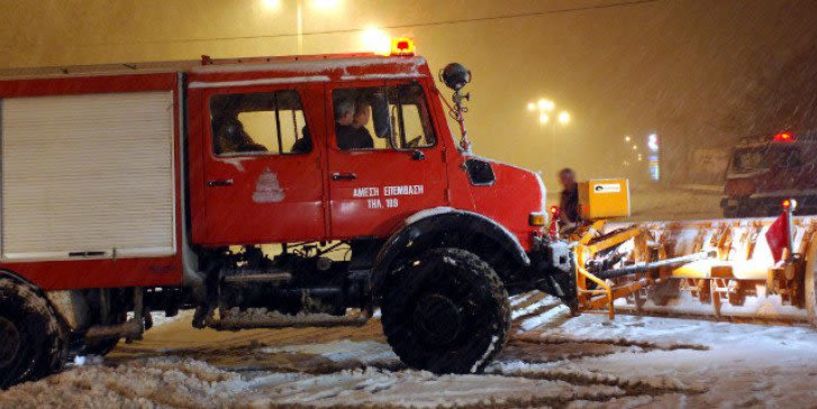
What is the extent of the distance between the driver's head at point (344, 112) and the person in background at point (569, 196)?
389cm

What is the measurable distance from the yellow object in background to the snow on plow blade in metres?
0.26

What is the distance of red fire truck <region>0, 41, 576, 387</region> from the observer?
6160mm

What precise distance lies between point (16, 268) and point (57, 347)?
748 millimetres

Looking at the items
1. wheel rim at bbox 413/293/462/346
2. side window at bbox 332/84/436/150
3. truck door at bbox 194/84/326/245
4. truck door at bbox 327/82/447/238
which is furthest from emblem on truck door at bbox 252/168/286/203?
wheel rim at bbox 413/293/462/346

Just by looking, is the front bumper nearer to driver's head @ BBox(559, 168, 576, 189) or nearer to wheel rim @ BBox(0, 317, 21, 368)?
driver's head @ BBox(559, 168, 576, 189)

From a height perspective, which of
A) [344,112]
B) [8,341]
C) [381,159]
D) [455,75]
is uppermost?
[455,75]

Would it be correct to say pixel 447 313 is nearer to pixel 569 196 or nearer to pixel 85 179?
pixel 85 179

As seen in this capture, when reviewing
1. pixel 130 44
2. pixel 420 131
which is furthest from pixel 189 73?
pixel 130 44

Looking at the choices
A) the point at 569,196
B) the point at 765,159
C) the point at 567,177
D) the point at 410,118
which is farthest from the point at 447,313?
the point at 765,159

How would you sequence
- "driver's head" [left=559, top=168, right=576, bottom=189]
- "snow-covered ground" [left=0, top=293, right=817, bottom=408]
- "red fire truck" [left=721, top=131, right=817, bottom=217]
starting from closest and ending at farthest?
"snow-covered ground" [left=0, top=293, right=817, bottom=408] < "driver's head" [left=559, top=168, right=576, bottom=189] < "red fire truck" [left=721, top=131, right=817, bottom=217]

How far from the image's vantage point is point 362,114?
6.50m

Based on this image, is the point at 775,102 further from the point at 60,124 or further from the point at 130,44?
the point at 60,124

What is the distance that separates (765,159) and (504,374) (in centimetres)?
1310

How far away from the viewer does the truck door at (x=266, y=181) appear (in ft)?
20.5
